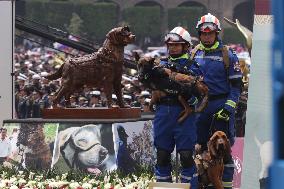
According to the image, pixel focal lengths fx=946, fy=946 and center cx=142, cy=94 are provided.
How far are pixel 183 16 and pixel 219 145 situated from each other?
78.0 m

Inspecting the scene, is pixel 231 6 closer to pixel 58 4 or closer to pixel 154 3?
pixel 154 3

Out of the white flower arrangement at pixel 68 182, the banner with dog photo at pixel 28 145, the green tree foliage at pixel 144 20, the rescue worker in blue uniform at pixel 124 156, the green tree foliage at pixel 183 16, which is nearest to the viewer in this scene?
the white flower arrangement at pixel 68 182

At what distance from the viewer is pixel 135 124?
13.7m

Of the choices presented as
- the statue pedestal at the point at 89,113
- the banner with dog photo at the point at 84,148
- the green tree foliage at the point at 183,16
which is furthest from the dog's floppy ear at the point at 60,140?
the green tree foliage at the point at 183,16

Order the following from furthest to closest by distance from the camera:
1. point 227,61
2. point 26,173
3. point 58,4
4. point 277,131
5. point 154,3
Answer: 1. point 154,3
2. point 58,4
3. point 26,173
4. point 227,61
5. point 277,131

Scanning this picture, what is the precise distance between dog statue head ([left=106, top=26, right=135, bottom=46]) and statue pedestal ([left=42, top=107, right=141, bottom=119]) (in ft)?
3.38

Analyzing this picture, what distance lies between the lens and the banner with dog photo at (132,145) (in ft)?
43.2

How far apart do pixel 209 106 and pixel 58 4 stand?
73.8 meters

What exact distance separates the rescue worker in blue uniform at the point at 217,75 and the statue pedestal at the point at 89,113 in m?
3.32

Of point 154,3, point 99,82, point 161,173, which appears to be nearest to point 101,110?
point 99,82

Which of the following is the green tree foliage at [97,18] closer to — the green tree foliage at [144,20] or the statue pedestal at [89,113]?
the green tree foliage at [144,20]

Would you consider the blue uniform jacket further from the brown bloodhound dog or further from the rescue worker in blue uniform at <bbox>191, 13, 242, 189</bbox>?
the brown bloodhound dog

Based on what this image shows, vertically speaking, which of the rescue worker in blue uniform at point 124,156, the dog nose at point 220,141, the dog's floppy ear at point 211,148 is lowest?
the rescue worker in blue uniform at point 124,156

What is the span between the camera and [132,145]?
13.5 meters
